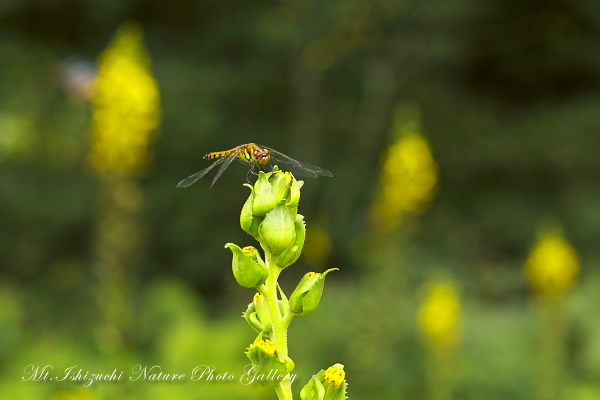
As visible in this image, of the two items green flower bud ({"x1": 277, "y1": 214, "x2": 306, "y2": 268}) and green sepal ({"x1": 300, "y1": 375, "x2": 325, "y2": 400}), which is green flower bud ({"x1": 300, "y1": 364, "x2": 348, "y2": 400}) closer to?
green sepal ({"x1": 300, "y1": 375, "x2": 325, "y2": 400})

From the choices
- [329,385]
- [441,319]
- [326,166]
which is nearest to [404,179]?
[441,319]

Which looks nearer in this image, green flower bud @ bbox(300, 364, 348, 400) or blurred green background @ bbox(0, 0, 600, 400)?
green flower bud @ bbox(300, 364, 348, 400)

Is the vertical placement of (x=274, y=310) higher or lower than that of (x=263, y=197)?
lower

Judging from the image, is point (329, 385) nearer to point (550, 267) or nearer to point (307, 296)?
point (307, 296)

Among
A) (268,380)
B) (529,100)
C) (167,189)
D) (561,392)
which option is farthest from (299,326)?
(529,100)

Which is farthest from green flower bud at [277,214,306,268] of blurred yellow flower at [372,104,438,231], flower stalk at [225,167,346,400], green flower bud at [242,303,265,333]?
blurred yellow flower at [372,104,438,231]

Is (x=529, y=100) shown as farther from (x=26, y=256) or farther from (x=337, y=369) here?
(x=337, y=369)

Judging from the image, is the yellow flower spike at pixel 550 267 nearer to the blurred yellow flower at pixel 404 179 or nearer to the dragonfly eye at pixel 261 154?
the blurred yellow flower at pixel 404 179
